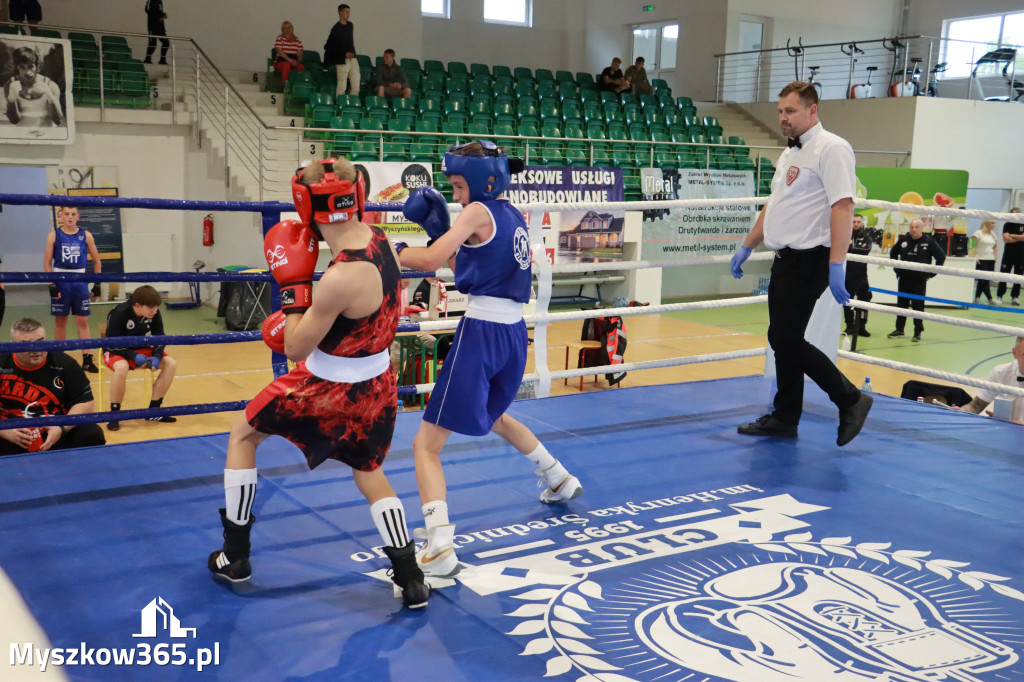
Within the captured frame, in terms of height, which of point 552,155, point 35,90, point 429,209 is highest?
point 35,90

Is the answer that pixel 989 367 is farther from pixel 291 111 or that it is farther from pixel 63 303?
pixel 291 111

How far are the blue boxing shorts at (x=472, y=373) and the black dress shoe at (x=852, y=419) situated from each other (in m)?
1.75

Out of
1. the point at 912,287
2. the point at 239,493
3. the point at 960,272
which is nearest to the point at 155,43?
the point at 912,287

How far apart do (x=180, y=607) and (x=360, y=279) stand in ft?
3.18

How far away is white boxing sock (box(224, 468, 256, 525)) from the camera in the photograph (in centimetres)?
244

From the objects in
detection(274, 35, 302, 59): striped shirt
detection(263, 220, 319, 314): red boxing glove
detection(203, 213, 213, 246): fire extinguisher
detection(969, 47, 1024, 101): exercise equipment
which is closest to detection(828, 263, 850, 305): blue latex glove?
detection(263, 220, 319, 314): red boxing glove

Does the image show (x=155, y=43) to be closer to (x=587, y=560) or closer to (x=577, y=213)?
(x=577, y=213)

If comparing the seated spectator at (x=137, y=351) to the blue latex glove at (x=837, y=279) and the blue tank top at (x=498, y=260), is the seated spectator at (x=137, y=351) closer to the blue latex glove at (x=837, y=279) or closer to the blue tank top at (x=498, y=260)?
the blue tank top at (x=498, y=260)

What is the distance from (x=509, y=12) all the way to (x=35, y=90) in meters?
9.31

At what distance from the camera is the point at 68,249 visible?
7234 mm

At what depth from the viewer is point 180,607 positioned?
2.35 m

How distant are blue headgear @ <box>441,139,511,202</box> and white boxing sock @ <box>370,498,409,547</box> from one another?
944 millimetres

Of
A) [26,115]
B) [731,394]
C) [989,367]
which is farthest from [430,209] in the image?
[26,115]

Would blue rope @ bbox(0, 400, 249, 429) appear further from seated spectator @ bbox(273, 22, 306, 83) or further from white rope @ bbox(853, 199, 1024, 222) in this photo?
seated spectator @ bbox(273, 22, 306, 83)
